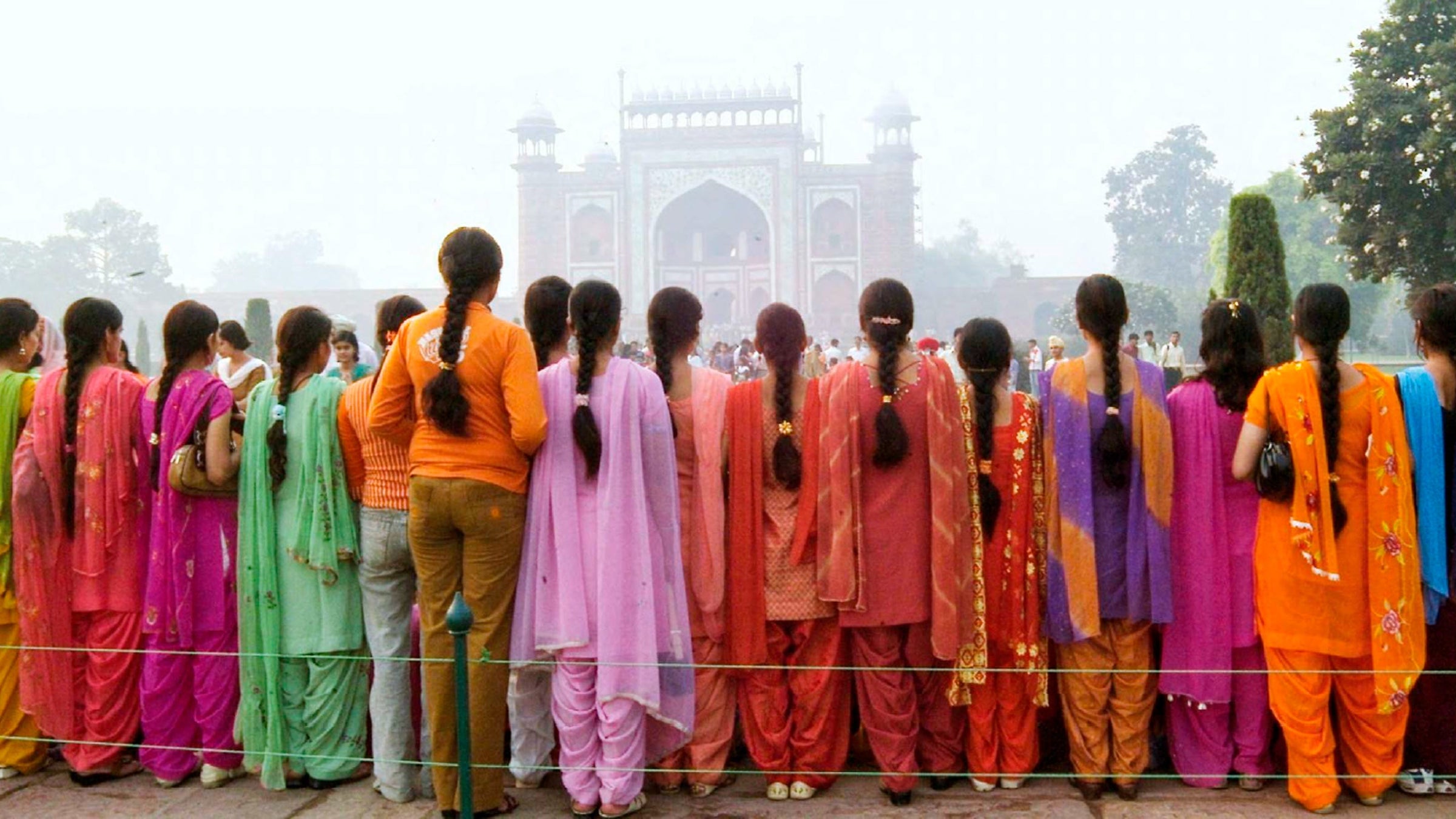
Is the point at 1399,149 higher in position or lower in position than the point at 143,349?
higher

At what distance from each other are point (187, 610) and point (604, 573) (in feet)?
3.68

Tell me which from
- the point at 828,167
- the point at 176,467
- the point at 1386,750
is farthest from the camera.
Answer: the point at 828,167

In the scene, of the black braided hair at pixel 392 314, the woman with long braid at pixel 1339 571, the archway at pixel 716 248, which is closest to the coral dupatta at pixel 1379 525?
the woman with long braid at pixel 1339 571

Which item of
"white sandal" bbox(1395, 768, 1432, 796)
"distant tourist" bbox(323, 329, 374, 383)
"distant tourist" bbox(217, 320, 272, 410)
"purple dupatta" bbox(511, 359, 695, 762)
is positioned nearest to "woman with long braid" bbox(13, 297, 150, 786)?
"distant tourist" bbox(217, 320, 272, 410)

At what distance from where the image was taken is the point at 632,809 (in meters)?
2.96

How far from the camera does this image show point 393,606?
3.07 m

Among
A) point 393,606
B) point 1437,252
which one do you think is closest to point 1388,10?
point 1437,252

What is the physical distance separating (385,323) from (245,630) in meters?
0.87

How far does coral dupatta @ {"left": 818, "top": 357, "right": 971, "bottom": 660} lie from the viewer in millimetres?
2990

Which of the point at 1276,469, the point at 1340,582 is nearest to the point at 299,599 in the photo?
the point at 1276,469

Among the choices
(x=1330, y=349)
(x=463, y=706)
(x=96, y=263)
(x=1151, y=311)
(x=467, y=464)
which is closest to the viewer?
(x=463, y=706)

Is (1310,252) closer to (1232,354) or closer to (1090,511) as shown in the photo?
(1232,354)

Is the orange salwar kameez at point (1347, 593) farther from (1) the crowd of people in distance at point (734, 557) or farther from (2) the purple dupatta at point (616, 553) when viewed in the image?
(2) the purple dupatta at point (616, 553)

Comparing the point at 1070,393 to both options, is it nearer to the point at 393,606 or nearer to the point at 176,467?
the point at 393,606
